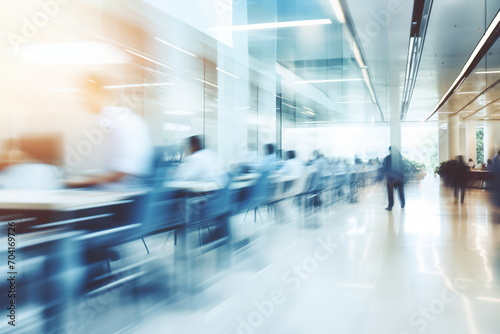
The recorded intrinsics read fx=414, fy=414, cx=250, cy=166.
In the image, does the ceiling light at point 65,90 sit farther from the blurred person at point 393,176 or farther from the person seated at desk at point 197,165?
the blurred person at point 393,176

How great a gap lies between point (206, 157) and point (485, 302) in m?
2.43

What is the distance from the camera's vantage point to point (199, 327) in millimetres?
2031

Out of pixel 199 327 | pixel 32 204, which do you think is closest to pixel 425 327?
pixel 199 327

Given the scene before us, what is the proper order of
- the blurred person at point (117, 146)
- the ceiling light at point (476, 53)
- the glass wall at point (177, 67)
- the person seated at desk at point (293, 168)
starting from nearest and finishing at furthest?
the blurred person at point (117, 146) < the glass wall at point (177, 67) < the person seated at desk at point (293, 168) < the ceiling light at point (476, 53)

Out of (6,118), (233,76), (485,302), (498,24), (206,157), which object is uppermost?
(498,24)

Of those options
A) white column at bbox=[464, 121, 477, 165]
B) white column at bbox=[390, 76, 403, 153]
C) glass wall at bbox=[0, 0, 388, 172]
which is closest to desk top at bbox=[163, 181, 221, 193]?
glass wall at bbox=[0, 0, 388, 172]

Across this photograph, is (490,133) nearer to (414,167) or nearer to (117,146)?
(414,167)

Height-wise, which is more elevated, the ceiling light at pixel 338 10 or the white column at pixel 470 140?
the ceiling light at pixel 338 10

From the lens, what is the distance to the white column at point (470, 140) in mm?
19317

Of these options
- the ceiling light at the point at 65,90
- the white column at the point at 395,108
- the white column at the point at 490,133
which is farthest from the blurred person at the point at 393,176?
the white column at the point at 490,133

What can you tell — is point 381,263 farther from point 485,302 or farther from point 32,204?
point 32,204

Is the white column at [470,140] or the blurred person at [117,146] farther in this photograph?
the white column at [470,140]

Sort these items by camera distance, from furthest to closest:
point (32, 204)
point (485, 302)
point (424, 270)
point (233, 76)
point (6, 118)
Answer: point (233, 76)
point (6, 118)
point (424, 270)
point (485, 302)
point (32, 204)

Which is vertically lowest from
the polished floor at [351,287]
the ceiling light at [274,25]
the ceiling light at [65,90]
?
the polished floor at [351,287]
